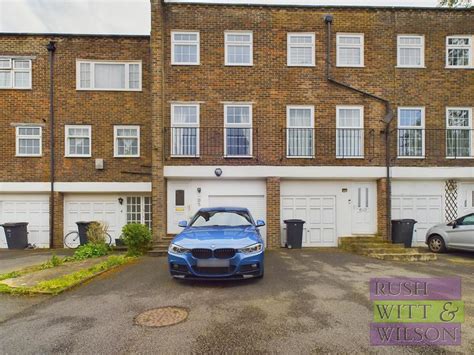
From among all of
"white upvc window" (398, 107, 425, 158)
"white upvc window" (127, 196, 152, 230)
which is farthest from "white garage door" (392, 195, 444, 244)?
"white upvc window" (127, 196, 152, 230)

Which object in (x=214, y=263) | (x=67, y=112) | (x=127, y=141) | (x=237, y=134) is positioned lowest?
(x=214, y=263)

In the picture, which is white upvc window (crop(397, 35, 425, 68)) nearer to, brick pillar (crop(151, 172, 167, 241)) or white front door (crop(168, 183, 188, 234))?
white front door (crop(168, 183, 188, 234))

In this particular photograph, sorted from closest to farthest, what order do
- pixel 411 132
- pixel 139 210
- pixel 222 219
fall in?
pixel 222 219 < pixel 411 132 < pixel 139 210

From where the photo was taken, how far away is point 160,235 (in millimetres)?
9672

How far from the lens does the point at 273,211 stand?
33.5ft

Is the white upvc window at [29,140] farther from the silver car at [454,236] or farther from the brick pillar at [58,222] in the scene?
the silver car at [454,236]

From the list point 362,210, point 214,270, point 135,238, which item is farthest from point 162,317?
point 362,210

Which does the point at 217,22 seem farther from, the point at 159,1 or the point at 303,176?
the point at 303,176

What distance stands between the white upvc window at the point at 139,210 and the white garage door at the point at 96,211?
0.40 metres

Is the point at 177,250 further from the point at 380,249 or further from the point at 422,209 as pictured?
the point at 422,209

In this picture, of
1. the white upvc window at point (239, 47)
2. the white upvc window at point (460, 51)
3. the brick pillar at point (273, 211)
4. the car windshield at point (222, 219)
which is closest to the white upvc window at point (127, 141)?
the white upvc window at point (239, 47)

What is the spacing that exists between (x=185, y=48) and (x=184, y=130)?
308 cm

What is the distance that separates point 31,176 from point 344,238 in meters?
12.3

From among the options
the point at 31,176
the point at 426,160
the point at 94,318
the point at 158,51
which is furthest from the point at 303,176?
the point at 31,176
